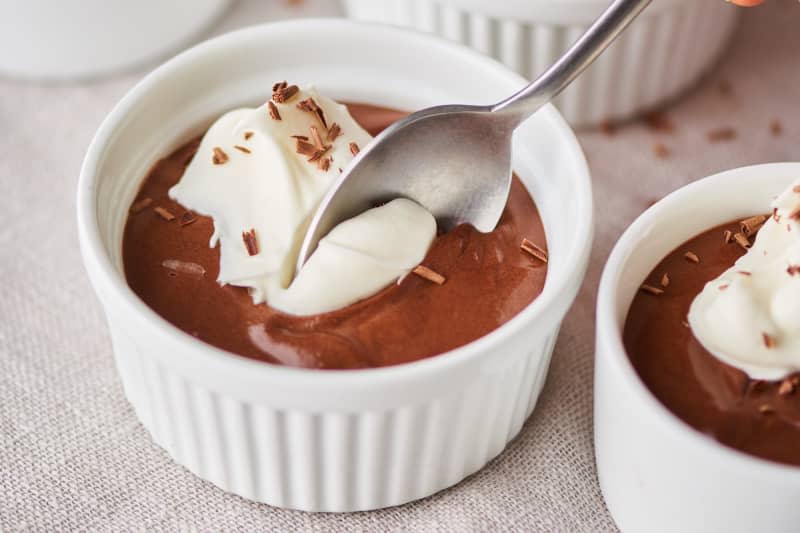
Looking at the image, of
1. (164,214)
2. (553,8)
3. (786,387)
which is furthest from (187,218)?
(786,387)

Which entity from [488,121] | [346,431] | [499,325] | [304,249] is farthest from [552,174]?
[346,431]

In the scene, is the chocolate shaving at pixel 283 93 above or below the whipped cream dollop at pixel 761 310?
above

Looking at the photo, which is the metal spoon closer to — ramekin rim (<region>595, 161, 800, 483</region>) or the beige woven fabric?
ramekin rim (<region>595, 161, 800, 483</region>)

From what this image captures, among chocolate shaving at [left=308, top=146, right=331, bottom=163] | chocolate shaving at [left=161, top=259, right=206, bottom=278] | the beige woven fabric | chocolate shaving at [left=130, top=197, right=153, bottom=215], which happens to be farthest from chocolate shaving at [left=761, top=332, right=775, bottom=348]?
chocolate shaving at [left=130, top=197, right=153, bottom=215]

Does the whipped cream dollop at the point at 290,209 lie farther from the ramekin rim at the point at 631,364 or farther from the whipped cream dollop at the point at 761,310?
the whipped cream dollop at the point at 761,310

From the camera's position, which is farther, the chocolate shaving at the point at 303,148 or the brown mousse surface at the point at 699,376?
the chocolate shaving at the point at 303,148

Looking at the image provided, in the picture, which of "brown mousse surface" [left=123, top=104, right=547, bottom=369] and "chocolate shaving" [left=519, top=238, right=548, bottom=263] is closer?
"brown mousse surface" [left=123, top=104, right=547, bottom=369]

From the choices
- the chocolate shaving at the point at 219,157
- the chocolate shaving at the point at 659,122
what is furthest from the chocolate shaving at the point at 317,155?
the chocolate shaving at the point at 659,122
